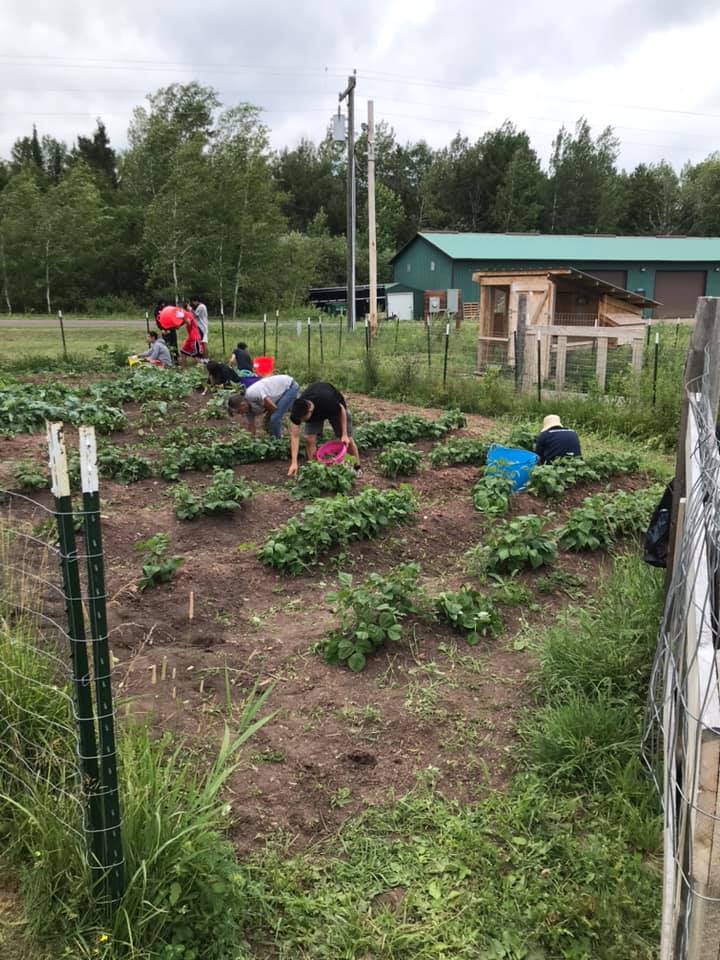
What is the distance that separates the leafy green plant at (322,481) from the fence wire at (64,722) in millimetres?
3363

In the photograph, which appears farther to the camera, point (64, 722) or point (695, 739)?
point (64, 722)

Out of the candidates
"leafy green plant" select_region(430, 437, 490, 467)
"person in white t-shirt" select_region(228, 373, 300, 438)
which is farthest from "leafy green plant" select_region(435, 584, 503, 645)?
"person in white t-shirt" select_region(228, 373, 300, 438)

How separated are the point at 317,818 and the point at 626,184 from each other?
260 feet

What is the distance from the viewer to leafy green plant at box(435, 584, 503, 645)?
179 inches

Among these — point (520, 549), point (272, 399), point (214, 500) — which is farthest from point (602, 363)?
point (214, 500)

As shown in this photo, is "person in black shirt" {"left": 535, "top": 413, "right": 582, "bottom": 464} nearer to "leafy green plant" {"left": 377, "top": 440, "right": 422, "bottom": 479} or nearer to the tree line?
"leafy green plant" {"left": 377, "top": 440, "right": 422, "bottom": 479}

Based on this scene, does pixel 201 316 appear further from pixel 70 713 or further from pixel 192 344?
pixel 70 713

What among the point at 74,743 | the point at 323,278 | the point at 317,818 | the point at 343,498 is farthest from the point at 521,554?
the point at 323,278

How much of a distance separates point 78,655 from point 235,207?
3597cm

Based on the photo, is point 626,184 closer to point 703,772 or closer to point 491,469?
point 491,469

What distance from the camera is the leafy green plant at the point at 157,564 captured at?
518 cm

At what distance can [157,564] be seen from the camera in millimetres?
5309

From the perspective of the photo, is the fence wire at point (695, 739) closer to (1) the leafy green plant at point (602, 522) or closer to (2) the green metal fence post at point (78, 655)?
(2) the green metal fence post at point (78, 655)

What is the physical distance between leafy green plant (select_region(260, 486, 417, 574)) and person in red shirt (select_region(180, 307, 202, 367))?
35.6 feet
